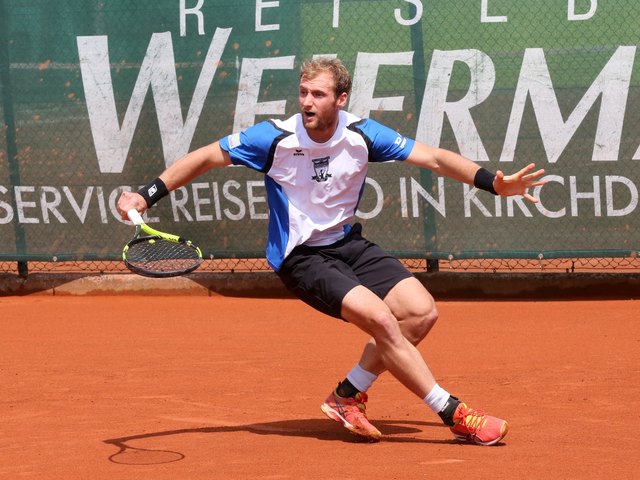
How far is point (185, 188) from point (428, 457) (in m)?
5.83

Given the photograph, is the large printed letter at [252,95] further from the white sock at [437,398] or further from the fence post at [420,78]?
the white sock at [437,398]

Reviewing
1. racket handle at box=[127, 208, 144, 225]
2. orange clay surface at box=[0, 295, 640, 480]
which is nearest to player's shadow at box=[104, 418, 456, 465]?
orange clay surface at box=[0, 295, 640, 480]

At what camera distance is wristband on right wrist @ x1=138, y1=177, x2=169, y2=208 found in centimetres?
543

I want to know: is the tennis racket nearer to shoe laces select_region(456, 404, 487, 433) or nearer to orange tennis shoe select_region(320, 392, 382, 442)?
orange tennis shoe select_region(320, 392, 382, 442)

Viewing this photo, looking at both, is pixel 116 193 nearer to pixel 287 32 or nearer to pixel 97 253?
pixel 97 253

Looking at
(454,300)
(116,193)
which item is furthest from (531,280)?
(116,193)

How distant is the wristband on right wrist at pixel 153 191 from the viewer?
5426mm

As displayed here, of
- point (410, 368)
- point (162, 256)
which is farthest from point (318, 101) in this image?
point (410, 368)

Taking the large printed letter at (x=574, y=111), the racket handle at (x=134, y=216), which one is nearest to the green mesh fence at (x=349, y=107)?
the large printed letter at (x=574, y=111)

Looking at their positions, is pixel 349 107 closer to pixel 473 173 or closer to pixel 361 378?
pixel 473 173

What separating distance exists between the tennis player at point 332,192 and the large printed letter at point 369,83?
4.23 m

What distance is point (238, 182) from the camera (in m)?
10.3

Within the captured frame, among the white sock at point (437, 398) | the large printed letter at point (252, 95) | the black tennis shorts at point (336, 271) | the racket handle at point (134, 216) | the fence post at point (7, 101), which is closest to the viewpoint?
the racket handle at point (134, 216)

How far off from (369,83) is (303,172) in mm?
4483
